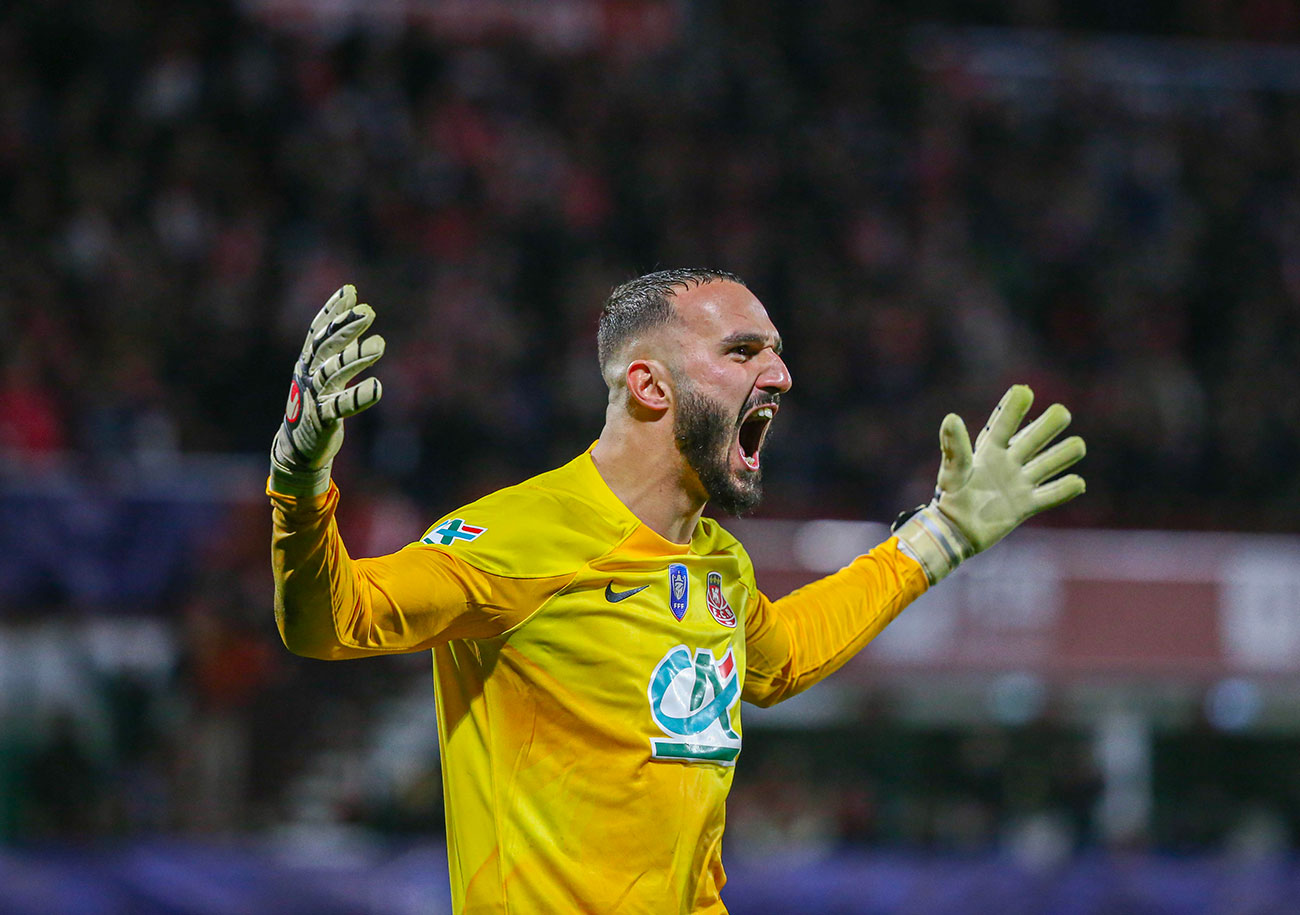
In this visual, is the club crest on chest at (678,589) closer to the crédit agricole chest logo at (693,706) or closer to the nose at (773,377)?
the crédit agricole chest logo at (693,706)

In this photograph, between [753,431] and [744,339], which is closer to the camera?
[744,339]

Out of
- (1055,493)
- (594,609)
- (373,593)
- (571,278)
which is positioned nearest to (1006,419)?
(1055,493)

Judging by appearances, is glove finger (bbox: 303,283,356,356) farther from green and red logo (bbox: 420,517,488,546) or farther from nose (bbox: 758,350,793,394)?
nose (bbox: 758,350,793,394)

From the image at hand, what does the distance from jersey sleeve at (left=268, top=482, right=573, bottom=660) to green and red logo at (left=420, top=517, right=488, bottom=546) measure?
0.05 m

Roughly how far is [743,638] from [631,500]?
44 cm

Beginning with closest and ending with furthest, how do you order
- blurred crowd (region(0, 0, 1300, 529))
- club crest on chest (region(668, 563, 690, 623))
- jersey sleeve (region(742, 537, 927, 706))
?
club crest on chest (region(668, 563, 690, 623)) < jersey sleeve (region(742, 537, 927, 706)) < blurred crowd (region(0, 0, 1300, 529))

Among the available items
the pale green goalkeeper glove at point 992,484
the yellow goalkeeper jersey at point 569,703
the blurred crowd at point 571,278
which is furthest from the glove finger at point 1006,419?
the blurred crowd at point 571,278

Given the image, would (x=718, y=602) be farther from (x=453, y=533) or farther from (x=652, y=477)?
(x=453, y=533)

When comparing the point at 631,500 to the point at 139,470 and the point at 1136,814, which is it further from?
the point at 1136,814

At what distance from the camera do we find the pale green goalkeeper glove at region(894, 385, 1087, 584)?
4.40 m

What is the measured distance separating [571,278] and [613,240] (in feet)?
2.26

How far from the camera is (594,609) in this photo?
348cm

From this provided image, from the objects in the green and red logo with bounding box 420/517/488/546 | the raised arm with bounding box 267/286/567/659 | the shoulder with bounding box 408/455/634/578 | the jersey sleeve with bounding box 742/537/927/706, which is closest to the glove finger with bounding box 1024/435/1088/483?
the jersey sleeve with bounding box 742/537/927/706

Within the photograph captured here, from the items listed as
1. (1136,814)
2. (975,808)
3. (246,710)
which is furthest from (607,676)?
(1136,814)
